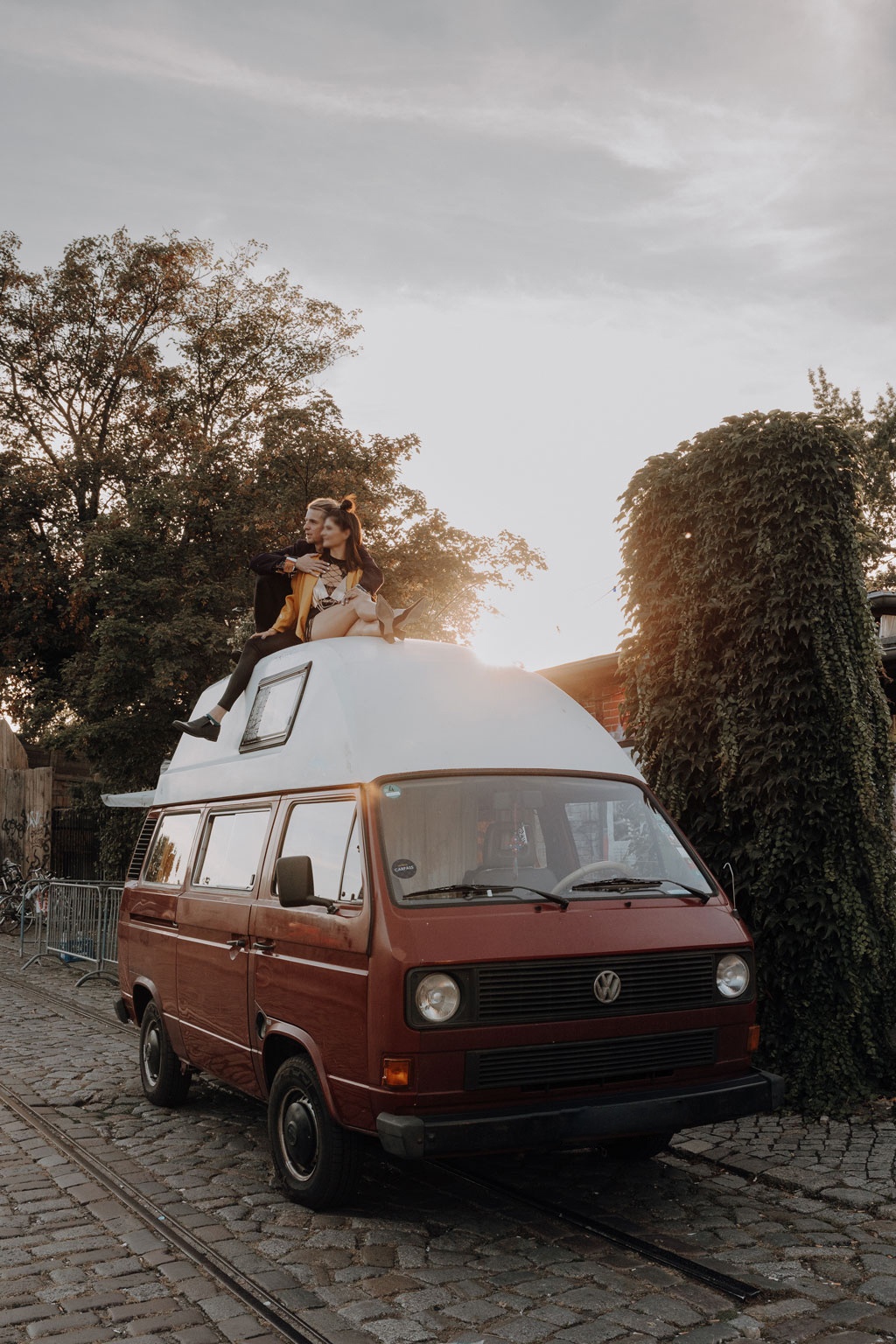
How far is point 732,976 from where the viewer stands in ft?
18.2

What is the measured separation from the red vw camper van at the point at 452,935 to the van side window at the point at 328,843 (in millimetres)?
17

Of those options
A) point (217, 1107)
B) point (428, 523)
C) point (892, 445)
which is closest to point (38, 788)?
point (428, 523)

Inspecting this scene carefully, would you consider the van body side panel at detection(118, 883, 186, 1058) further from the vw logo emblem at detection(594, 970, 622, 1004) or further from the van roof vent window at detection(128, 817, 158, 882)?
the vw logo emblem at detection(594, 970, 622, 1004)

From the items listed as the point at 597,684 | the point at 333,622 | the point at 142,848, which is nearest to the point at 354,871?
the point at 333,622

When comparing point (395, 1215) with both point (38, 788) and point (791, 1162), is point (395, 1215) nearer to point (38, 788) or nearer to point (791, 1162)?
point (791, 1162)

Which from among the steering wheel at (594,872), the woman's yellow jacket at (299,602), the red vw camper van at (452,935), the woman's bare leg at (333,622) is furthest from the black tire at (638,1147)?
the woman's yellow jacket at (299,602)

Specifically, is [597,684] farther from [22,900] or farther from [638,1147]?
[22,900]

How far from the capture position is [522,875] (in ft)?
18.1

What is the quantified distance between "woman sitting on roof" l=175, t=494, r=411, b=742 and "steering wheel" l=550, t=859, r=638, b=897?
1.89 m

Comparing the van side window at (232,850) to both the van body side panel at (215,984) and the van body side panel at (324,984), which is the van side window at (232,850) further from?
the van body side panel at (324,984)

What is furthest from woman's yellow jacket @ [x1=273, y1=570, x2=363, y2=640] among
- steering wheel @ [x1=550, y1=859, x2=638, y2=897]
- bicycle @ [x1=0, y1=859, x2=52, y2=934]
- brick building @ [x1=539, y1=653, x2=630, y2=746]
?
bicycle @ [x1=0, y1=859, x2=52, y2=934]

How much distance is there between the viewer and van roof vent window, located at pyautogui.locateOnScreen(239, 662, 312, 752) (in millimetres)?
6438

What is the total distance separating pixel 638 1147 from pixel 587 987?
5.37 feet

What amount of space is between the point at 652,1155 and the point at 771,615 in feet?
10.6
